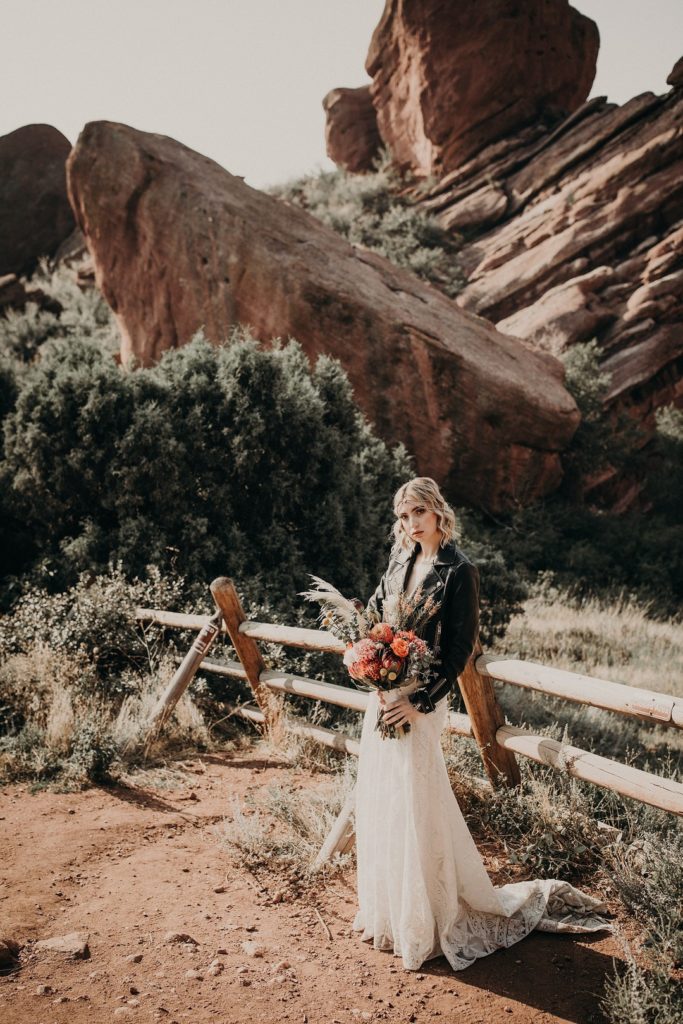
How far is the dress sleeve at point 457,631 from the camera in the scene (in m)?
3.40

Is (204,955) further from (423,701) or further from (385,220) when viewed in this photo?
(385,220)

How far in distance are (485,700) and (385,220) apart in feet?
69.1

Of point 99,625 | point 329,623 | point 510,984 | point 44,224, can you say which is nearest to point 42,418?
point 99,625

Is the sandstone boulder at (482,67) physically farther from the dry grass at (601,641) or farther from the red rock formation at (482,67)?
the dry grass at (601,641)

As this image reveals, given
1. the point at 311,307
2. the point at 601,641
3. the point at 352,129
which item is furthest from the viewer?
the point at 352,129

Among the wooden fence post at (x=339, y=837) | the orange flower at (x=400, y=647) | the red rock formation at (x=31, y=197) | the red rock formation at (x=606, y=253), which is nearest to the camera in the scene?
the orange flower at (x=400, y=647)

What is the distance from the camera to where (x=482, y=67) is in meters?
24.1

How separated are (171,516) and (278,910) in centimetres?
557

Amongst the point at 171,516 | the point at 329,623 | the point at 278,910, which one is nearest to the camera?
the point at 329,623

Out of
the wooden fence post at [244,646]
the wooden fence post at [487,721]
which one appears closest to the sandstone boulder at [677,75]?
the wooden fence post at [244,646]

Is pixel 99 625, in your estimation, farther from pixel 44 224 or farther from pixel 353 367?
pixel 44 224

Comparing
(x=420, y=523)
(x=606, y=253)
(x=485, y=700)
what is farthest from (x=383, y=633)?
(x=606, y=253)

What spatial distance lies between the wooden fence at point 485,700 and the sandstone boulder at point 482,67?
77.2ft

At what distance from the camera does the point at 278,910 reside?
3916mm
